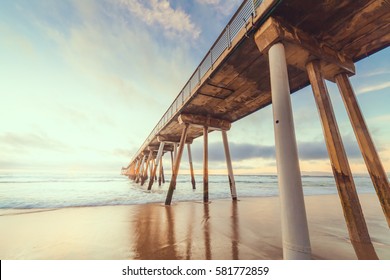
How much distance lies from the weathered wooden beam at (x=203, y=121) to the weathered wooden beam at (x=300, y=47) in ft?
18.6

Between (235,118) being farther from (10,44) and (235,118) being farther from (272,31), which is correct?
(10,44)

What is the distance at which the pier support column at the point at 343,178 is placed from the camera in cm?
334

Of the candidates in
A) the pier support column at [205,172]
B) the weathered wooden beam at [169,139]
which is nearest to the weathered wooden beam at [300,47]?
the pier support column at [205,172]

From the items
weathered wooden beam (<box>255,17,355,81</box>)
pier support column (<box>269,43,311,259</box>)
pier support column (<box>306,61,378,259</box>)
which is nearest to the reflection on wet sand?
pier support column (<box>269,43,311,259</box>)

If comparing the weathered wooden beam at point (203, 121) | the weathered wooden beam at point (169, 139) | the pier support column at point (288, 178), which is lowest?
the pier support column at point (288, 178)

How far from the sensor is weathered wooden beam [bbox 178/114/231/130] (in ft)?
31.2

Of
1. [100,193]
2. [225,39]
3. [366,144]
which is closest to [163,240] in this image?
[366,144]

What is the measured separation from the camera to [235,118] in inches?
393

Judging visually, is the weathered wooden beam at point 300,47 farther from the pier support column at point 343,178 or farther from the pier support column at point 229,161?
the pier support column at point 229,161

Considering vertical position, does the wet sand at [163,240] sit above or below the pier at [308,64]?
below

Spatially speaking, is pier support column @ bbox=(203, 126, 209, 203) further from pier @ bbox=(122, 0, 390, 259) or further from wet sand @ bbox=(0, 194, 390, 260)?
pier @ bbox=(122, 0, 390, 259)

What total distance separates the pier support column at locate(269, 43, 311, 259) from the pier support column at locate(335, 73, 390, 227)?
8.57 feet
